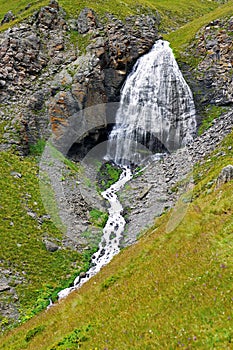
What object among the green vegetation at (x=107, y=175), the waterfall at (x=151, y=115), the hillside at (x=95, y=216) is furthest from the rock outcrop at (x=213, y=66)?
the green vegetation at (x=107, y=175)

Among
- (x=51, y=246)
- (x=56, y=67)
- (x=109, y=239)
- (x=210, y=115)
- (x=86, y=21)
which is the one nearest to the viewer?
(x=51, y=246)

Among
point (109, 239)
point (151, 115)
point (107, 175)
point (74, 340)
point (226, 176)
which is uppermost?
point (151, 115)

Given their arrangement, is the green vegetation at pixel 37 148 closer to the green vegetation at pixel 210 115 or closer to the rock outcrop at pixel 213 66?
the green vegetation at pixel 210 115

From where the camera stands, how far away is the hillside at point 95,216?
8.16 m

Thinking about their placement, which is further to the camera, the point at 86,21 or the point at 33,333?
the point at 86,21

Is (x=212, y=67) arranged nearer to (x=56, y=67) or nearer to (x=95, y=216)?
(x=56, y=67)

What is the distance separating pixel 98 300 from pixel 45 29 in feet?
139

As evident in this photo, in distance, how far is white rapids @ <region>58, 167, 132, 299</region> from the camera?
20564 millimetres

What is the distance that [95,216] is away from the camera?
27531mm

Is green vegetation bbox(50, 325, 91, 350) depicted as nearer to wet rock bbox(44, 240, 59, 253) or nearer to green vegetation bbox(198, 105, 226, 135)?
wet rock bbox(44, 240, 59, 253)

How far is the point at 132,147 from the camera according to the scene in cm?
3859

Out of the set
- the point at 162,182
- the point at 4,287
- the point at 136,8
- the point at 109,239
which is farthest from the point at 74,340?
the point at 136,8

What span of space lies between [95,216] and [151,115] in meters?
17.2

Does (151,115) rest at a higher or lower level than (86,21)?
lower
